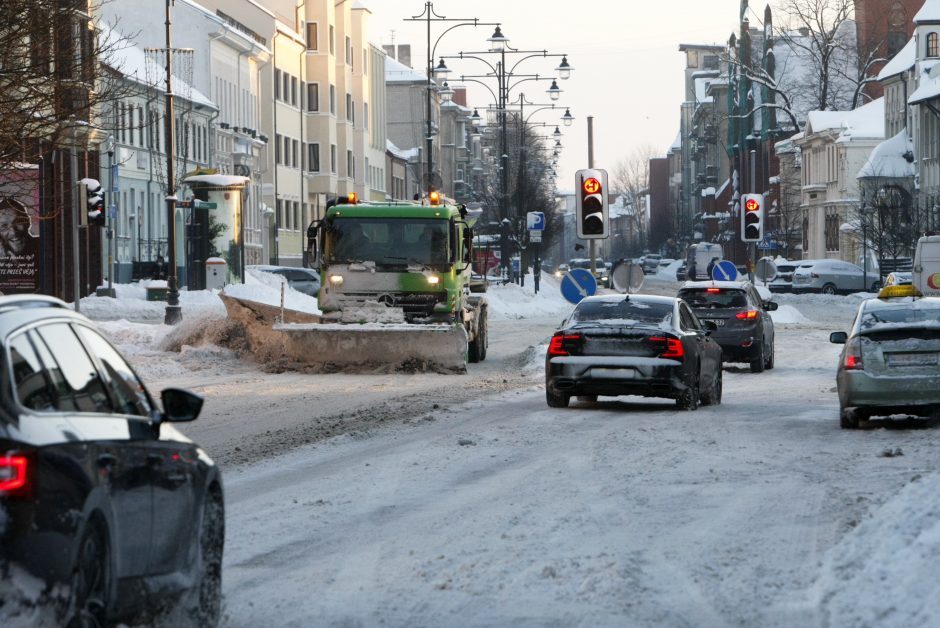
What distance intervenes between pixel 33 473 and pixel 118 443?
2.87 ft

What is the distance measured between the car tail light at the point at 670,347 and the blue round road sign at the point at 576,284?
8711mm

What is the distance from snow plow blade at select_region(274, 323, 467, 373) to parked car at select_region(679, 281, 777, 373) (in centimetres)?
450

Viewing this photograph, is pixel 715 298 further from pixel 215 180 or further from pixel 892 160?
pixel 892 160

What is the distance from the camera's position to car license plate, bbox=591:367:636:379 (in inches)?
765

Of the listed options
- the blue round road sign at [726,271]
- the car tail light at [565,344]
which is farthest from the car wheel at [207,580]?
the blue round road sign at [726,271]

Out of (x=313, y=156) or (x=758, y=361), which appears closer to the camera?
(x=758, y=361)

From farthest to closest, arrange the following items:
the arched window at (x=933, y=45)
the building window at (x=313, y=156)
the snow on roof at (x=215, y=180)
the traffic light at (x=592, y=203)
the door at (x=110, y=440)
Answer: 1. the building window at (x=313, y=156)
2. the arched window at (x=933, y=45)
3. the snow on roof at (x=215, y=180)
4. the traffic light at (x=592, y=203)
5. the door at (x=110, y=440)

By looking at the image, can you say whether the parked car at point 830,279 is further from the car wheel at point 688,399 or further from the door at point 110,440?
the door at point 110,440

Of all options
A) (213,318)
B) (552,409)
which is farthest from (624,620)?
(213,318)

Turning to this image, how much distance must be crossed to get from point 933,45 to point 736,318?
64.4m

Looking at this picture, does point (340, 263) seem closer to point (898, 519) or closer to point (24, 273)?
point (24, 273)

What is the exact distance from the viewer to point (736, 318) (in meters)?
28.8

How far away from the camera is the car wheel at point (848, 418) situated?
1770cm

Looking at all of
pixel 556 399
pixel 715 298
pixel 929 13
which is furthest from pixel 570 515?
pixel 929 13
